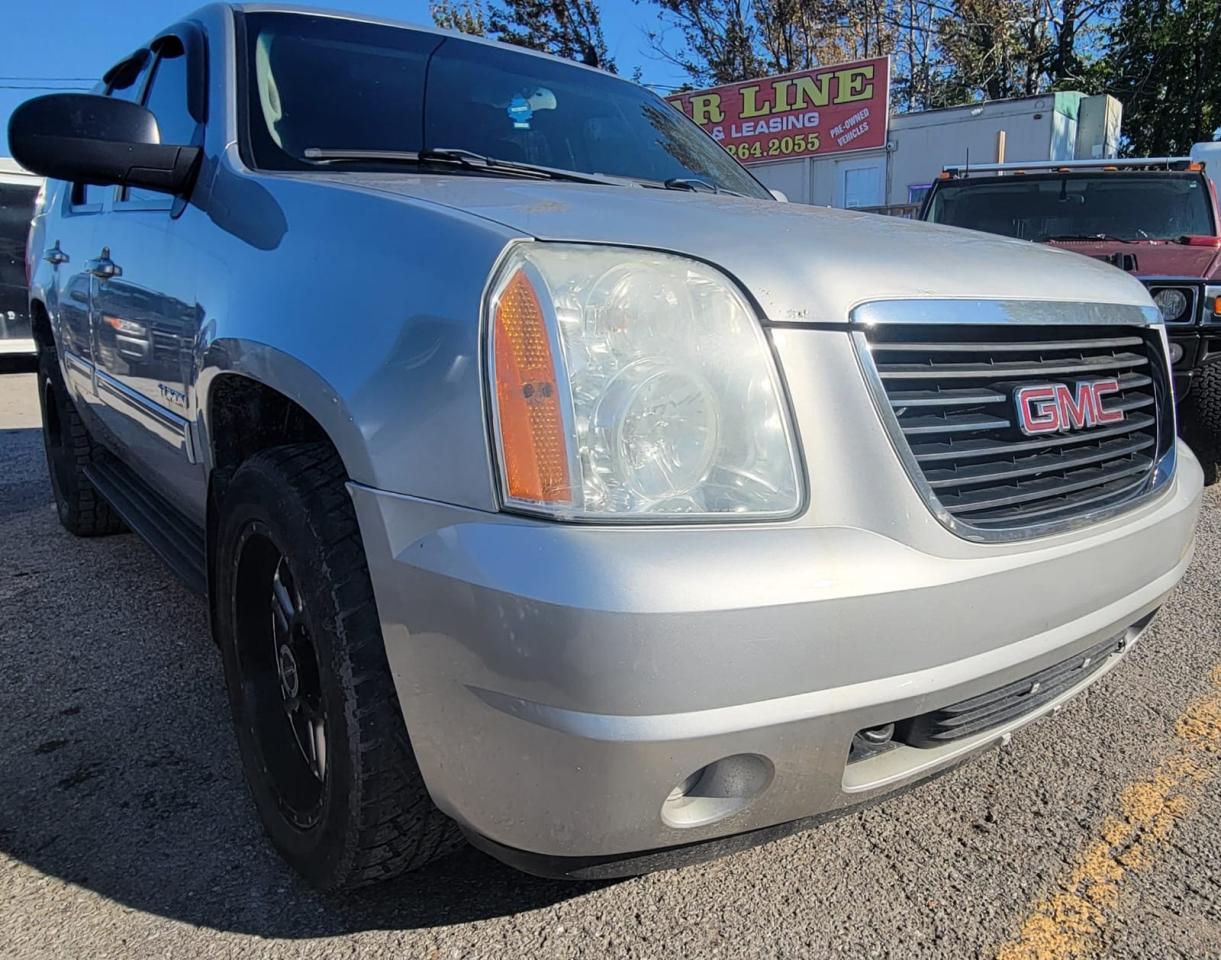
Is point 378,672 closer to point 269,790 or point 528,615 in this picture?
point 528,615

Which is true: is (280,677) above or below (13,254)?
below

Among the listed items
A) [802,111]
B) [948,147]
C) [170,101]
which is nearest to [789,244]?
[170,101]

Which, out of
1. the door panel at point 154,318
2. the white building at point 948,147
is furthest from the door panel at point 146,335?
the white building at point 948,147

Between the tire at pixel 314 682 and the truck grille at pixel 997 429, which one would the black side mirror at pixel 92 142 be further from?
the truck grille at pixel 997 429

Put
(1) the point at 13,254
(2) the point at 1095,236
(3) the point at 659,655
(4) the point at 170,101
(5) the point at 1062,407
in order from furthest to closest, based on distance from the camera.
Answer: (1) the point at 13,254 → (2) the point at 1095,236 → (4) the point at 170,101 → (5) the point at 1062,407 → (3) the point at 659,655

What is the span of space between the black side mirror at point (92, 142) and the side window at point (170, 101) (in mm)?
268

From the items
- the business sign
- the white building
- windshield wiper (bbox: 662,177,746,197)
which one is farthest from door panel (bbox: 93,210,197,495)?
the business sign

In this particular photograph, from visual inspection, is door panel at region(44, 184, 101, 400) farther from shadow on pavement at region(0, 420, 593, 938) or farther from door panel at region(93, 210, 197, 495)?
shadow on pavement at region(0, 420, 593, 938)

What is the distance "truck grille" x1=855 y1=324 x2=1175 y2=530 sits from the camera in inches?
60.7

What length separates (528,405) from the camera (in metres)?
1.35

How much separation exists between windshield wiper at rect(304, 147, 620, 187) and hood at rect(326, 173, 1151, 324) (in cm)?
21

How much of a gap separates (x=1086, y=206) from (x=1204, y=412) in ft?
6.55

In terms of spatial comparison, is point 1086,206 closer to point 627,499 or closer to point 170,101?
point 170,101

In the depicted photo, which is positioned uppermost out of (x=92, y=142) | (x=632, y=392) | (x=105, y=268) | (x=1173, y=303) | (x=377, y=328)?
(x=92, y=142)
